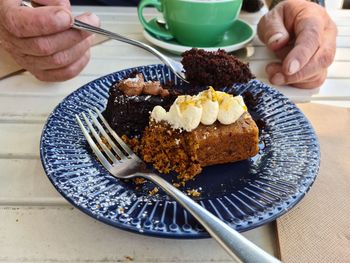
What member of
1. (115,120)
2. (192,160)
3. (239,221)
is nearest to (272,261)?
(239,221)

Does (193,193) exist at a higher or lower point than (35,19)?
lower

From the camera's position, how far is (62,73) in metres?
1.13

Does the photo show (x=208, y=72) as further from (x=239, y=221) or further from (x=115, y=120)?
(x=239, y=221)

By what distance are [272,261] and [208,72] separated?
0.59 metres

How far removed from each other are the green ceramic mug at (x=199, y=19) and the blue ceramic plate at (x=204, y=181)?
0.39m

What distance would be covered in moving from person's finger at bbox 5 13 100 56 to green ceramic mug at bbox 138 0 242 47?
305 mm

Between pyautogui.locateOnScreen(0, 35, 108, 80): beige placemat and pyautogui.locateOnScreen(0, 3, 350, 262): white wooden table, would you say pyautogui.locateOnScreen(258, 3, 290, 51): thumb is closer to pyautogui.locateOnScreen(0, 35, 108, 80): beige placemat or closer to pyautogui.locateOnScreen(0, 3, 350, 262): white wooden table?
pyautogui.locateOnScreen(0, 3, 350, 262): white wooden table

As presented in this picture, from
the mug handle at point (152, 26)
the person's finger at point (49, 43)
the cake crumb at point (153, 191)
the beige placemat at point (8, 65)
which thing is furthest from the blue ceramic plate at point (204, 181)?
the mug handle at point (152, 26)

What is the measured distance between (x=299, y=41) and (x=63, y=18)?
648 millimetres

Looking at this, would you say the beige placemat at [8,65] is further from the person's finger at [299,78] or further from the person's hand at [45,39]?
the person's finger at [299,78]

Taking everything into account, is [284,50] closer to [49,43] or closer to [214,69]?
[214,69]

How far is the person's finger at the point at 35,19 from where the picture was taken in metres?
0.99

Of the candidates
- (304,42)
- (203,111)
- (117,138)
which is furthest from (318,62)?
(117,138)

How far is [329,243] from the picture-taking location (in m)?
0.65
